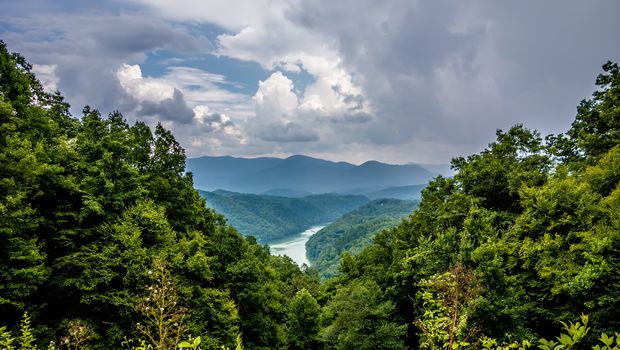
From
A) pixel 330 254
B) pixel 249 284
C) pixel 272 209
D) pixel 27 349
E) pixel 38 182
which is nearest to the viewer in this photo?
pixel 27 349

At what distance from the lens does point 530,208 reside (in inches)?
604

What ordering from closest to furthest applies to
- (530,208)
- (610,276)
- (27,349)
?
(27,349) → (610,276) → (530,208)

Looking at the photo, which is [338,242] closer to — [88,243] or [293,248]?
[293,248]

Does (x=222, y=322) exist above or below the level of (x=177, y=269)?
below

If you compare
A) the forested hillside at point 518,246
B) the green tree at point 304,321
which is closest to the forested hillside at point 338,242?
the green tree at point 304,321

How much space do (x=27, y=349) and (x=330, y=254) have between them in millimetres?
101691

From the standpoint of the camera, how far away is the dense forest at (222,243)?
12.2 m

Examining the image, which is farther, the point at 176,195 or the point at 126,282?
the point at 176,195

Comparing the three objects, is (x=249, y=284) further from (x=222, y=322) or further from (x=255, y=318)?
(x=222, y=322)

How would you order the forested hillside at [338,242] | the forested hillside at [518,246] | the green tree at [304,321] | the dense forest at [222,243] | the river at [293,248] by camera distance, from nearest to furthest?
1. the forested hillside at [518,246]
2. the dense forest at [222,243]
3. the green tree at [304,321]
4. the forested hillside at [338,242]
5. the river at [293,248]

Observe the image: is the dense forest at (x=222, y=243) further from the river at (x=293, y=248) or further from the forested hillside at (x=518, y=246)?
the river at (x=293, y=248)

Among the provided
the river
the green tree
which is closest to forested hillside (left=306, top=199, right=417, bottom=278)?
the river

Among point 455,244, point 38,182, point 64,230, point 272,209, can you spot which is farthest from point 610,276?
point 272,209

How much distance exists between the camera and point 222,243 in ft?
73.5
